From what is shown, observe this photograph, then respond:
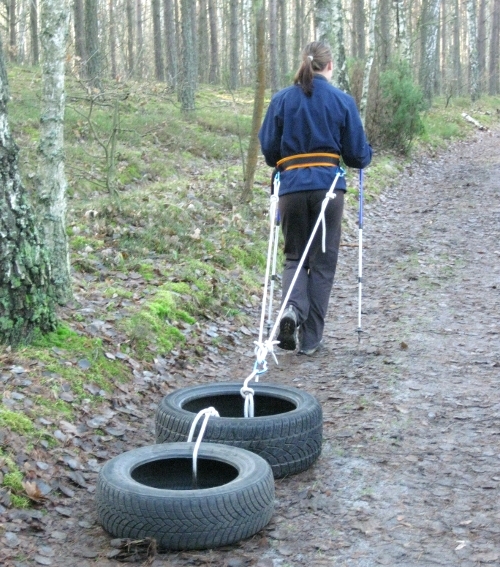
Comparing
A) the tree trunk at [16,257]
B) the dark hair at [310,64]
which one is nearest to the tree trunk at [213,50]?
the dark hair at [310,64]

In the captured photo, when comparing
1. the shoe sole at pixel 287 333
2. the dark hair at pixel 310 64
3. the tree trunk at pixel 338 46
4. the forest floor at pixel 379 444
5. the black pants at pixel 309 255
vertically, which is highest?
the tree trunk at pixel 338 46

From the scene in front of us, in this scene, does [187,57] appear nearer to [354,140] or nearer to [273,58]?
[273,58]

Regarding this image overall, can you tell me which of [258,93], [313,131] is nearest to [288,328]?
[313,131]

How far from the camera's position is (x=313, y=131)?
6.43 meters

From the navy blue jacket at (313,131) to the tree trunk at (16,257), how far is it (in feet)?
7.20

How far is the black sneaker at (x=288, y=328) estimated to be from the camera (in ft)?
21.3

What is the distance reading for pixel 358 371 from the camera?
6.52 metres

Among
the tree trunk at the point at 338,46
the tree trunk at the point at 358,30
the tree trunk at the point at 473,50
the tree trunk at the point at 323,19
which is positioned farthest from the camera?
the tree trunk at the point at 473,50

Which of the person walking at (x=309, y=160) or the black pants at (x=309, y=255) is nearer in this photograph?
the person walking at (x=309, y=160)

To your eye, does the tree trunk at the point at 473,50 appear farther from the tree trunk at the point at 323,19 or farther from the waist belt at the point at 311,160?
the waist belt at the point at 311,160

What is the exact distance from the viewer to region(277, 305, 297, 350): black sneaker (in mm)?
6500

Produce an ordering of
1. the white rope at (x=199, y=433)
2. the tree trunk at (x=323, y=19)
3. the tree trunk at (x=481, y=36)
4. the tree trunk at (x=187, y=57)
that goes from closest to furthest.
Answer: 1. the white rope at (x=199, y=433)
2. the tree trunk at (x=323, y=19)
3. the tree trunk at (x=187, y=57)
4. the tree trunk at (x=481, y=36)

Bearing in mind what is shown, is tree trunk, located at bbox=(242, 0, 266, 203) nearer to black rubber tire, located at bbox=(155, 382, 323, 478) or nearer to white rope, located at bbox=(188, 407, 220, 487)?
black rubber tire, located at bbox=(155, 382, 323, 478)

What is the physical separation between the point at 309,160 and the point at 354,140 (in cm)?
43
